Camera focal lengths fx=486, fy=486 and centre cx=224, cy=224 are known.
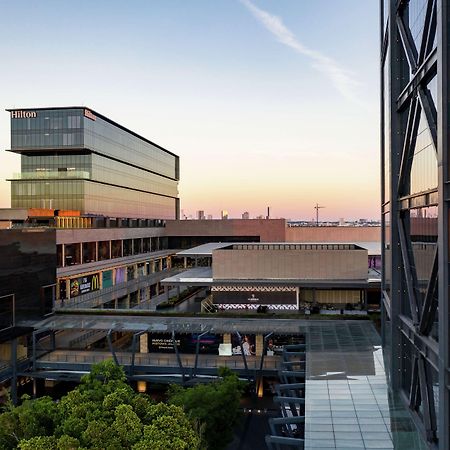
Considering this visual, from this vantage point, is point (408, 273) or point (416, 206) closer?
point (416, 206)

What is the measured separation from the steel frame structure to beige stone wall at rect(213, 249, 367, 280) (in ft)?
57.9

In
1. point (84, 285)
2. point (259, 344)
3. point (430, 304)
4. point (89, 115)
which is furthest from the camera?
point (89, 115)

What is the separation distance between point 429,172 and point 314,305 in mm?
32261

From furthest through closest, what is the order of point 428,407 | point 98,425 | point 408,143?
point 408,143, point 428,407, point 98,425

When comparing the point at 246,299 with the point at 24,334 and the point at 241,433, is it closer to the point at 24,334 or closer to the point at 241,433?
the point at 241,433

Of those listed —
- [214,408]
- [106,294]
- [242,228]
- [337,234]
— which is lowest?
[106,294]

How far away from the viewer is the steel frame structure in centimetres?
1573

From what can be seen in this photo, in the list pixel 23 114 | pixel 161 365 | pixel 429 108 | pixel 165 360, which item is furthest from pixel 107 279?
pixel 429 108

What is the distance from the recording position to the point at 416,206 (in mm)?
20875

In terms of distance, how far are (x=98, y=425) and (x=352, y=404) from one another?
11.0 metres

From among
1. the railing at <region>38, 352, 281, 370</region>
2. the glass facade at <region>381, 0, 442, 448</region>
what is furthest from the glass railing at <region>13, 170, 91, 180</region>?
the glass facade at <region>381, 0, 442, 448</region>

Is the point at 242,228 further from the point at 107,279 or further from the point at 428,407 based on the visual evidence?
the point at 428,407

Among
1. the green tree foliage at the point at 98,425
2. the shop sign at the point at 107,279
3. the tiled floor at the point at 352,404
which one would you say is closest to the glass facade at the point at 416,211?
the tiled floor at the point at 352,404

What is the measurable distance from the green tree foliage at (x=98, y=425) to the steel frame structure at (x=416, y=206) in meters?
9.57
